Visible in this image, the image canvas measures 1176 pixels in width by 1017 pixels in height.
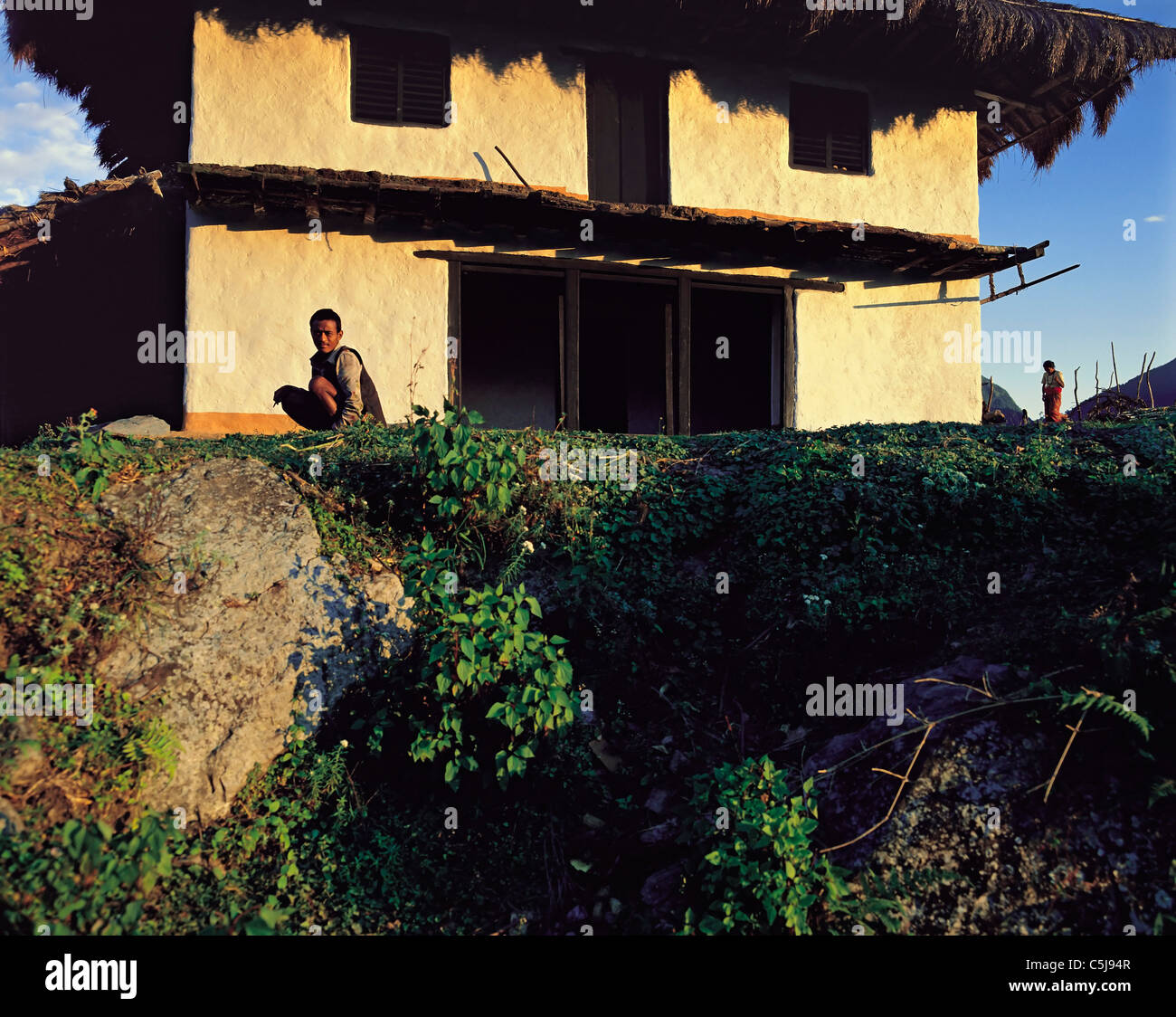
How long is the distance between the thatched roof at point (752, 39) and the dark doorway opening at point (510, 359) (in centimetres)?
412

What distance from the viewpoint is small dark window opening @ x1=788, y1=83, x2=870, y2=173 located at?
36.3 feet

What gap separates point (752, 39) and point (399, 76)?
4720mm

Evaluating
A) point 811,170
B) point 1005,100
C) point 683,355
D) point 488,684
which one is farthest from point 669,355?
point 488,684

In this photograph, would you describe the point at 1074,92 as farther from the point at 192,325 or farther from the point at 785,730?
the point at 192,325

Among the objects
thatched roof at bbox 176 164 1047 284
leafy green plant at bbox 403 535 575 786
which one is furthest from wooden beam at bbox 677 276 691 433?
leafy green plant at bbox 403 535 575 786

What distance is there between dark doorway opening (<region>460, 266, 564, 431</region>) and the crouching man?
5.21m

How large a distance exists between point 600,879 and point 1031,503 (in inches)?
156

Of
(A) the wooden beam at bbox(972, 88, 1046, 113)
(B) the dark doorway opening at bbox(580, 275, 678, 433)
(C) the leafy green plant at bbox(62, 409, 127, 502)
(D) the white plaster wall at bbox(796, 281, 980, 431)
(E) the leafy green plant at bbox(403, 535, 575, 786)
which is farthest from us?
(B) the dark doorway opening at bbox(580, 275, 678, 433)

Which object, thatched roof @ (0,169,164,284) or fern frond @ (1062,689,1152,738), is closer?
fern frond @ (1062,689,1152,738)

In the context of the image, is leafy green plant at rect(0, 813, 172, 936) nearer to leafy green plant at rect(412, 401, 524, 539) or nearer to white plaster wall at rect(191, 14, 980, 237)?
leafy green plant at rect(412, 401, 524, 539)

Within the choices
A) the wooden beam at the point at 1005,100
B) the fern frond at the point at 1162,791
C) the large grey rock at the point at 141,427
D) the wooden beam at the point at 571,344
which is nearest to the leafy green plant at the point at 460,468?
the fern frond at the point at 1162,791

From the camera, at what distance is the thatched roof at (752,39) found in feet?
31.6
